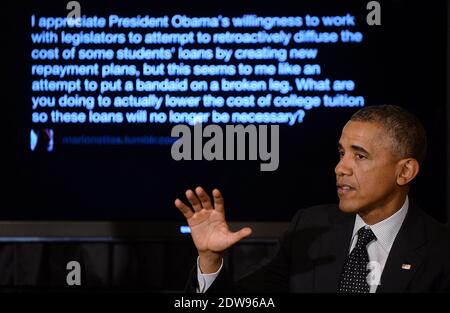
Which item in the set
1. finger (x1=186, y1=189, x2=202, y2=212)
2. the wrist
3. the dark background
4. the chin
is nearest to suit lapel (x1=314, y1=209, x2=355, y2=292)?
the chin

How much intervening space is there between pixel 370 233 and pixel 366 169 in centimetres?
21

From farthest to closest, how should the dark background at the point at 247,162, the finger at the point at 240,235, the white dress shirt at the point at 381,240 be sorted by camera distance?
the dark background at the point at 247,162 < the white dress shirt at the point at 381,240 < the finger at the point at 240,235

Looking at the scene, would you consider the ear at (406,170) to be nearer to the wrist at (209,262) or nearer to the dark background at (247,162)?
the wrist at (209,262)

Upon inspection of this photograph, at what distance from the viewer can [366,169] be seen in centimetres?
233

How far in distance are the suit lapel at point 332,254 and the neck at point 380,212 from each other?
2.6 inches

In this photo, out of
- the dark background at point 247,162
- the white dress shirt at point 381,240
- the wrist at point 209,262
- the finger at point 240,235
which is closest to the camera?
the finger at point 240,235

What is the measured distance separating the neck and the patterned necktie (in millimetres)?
38

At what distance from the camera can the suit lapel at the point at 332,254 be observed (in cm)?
231

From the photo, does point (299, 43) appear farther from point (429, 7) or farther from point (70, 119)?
point (70, 119)

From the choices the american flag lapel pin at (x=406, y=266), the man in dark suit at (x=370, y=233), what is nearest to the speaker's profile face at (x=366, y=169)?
the man in dark suit at (x=370, y=233)

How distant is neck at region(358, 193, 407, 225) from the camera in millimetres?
2336

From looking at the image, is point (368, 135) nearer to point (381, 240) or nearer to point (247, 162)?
point (381, 240)

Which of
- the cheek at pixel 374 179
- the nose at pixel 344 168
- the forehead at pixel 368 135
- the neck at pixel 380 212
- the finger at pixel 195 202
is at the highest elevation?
the forehead at pixel 368 135

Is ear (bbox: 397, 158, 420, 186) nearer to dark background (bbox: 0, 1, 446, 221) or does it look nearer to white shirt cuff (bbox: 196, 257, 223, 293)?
white shirt cuff (bbox: 196, 257, 223, 293)
